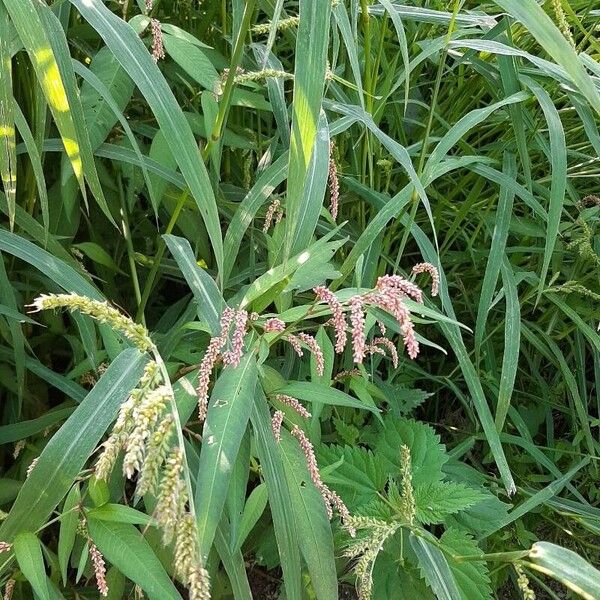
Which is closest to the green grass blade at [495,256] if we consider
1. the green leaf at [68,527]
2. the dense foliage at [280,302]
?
the dense foliage at [280,302]

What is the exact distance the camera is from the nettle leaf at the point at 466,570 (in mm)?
859

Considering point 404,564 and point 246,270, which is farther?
point 246,270

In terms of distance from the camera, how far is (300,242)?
75 cm

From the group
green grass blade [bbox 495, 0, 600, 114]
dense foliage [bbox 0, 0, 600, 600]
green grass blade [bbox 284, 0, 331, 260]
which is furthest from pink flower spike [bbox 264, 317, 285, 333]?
green grass blade [bbox 495, 0, 600, 114]

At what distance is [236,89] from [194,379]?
0.40 meters

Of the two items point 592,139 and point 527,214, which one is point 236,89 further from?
point 527,214

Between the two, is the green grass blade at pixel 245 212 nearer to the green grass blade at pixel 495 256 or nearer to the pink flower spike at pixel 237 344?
the pink flower spike at pixel 237 344

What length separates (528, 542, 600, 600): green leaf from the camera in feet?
1.78

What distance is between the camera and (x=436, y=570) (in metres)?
0.77

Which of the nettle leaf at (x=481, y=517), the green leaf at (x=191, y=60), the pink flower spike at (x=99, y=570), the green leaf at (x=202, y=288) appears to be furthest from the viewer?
the nettle leaf at (x=481, y=517)

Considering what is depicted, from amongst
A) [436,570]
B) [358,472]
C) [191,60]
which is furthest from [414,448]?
[191,60]

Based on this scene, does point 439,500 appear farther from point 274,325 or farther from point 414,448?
point 274,325

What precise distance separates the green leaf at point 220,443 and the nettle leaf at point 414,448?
1.34 ft

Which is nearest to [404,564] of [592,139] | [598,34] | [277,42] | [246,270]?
[246,270]
